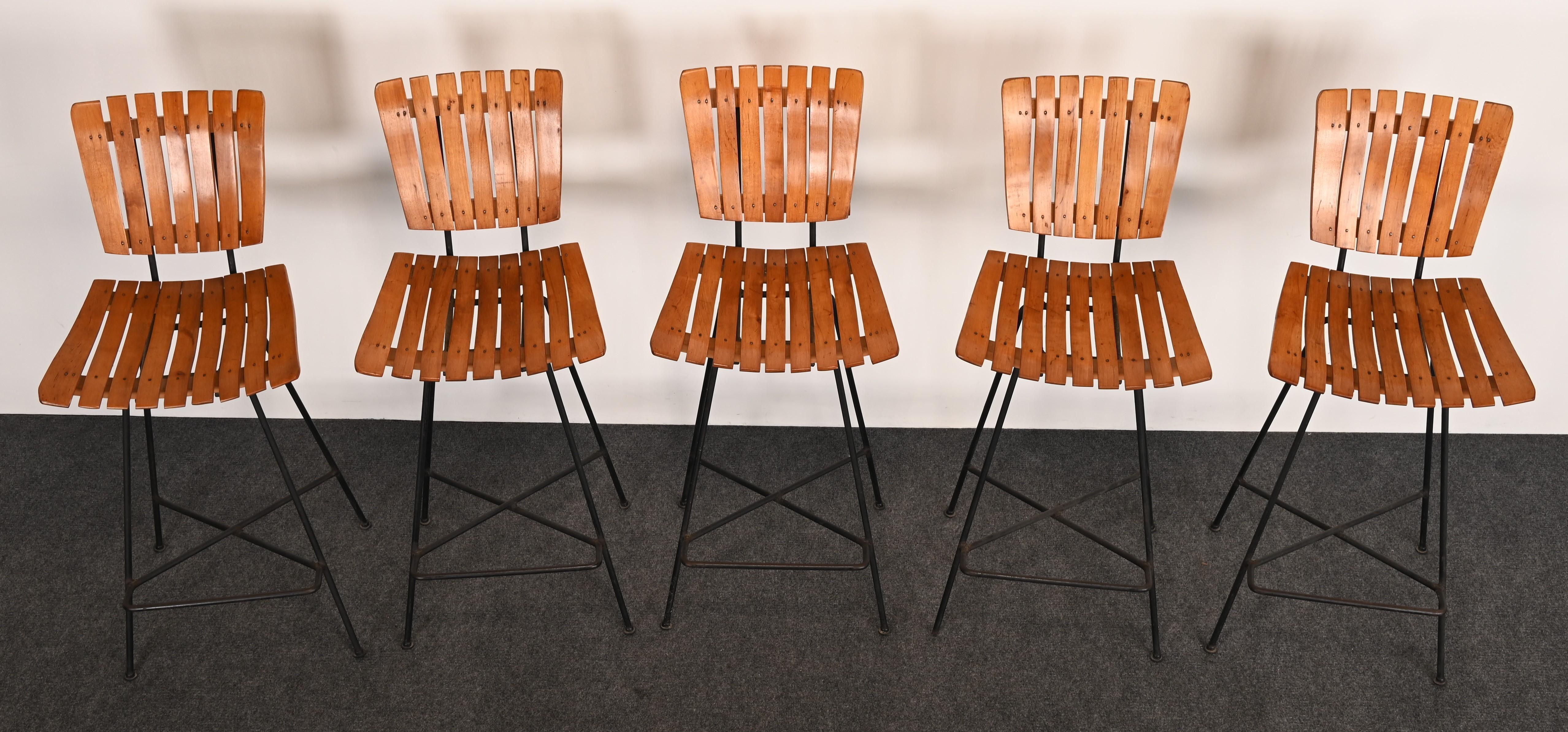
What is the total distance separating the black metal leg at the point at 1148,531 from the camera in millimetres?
2199

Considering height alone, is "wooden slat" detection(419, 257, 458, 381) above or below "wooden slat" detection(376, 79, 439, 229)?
below

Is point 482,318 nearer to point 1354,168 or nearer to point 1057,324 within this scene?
point 1057,324

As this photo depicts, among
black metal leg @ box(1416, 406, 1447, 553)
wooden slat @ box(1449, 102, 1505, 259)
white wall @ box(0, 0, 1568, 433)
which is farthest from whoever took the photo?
white wall @ box(0, 0, 1568, 433)

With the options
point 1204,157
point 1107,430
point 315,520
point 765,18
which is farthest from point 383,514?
point 1204,157

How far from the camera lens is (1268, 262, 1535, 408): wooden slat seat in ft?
6.75

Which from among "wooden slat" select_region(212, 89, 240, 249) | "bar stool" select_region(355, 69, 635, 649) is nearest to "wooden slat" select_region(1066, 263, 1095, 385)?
"bar stool" select_region(355, 69, 635, 649)

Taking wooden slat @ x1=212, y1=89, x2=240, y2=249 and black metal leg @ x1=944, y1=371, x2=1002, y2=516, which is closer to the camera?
wooden slat @ x1=212, y1=89, x2=240, y2=249

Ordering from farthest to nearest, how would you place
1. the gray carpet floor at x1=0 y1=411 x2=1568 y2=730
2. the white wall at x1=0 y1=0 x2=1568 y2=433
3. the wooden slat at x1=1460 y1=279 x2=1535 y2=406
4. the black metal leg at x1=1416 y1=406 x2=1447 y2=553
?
the white wall at x1=0 y1=0 x2=1568 y2=433, the black metal leg at x1=1416 y1=406 x2=1447 y2=553, the gray carpet floor at x1=0 y1=411 x2=1568 y2=730, the wooden slat at x1=1460 y1=279 x2=1535 y2=406

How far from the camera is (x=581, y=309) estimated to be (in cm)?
221

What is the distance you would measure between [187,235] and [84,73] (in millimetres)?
842

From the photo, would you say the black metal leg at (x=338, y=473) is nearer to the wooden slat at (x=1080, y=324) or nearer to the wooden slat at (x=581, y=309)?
the wooden slat at (x=581, y=309)

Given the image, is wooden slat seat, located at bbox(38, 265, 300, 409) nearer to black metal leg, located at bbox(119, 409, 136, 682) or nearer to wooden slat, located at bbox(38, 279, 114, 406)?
wooden slat, located at bbox(38, 279, 114, 406)

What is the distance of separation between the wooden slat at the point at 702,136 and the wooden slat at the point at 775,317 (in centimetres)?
18

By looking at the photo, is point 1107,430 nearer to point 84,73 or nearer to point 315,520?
point 315,520
